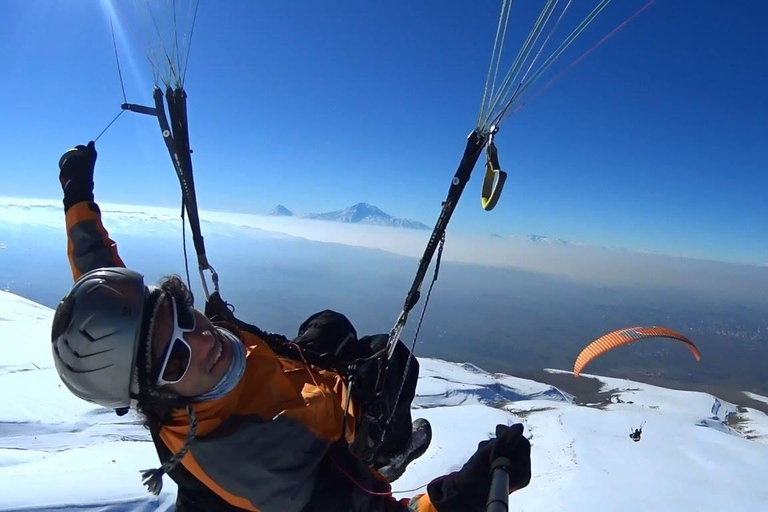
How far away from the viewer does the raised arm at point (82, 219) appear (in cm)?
296

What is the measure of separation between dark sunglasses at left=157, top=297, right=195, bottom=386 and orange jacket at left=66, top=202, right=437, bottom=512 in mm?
159

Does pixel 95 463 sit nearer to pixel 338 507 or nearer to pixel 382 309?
pixel 338 507

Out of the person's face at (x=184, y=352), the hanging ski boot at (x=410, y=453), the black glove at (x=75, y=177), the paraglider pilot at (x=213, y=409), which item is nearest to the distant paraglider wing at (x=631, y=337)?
the hanging ski boot at (x=410, y=453)

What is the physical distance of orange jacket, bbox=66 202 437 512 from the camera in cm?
184

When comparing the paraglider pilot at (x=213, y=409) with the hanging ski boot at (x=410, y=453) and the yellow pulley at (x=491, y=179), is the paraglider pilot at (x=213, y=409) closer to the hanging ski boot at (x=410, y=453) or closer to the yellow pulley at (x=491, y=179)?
the hanging ski boot at (x=410, y=453)

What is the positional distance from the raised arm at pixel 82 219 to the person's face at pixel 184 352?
1.46 m

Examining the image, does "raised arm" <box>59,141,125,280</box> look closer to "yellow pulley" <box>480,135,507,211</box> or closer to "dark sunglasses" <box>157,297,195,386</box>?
"dark sunglasses" <box>157,297,195,386</box>

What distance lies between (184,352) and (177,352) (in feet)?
0.09

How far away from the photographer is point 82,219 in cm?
302

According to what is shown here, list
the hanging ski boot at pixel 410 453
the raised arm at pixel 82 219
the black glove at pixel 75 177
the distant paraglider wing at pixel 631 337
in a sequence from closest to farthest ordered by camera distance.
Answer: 1. the raised arm at pixel 82 219
2. the black glove at pixel 75 177
3. the hanging ski boot at pixel 410 453
4. the distant paraglider wing at pixel 631 337

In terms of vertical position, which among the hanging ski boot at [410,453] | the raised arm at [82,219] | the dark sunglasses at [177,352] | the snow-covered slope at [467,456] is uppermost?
the raised arm at [82,219]

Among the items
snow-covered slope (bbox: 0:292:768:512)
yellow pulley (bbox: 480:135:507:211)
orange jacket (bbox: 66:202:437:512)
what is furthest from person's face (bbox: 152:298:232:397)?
yellow pulley (bbox: 480:135:507:211)

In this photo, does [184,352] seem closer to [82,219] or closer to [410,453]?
[82,219]

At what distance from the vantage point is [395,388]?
3.15 m
